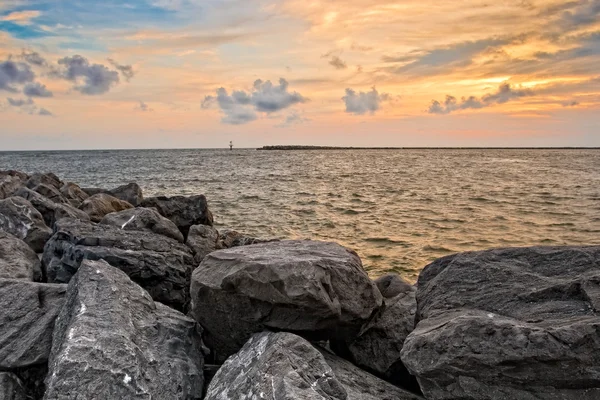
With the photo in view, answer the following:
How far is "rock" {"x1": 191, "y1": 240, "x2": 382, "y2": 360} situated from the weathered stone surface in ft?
5.91

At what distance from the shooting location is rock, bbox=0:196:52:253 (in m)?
11.3

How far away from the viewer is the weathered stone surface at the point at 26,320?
18.6ft

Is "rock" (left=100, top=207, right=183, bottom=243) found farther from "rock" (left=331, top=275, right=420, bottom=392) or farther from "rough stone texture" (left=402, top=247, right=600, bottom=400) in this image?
"rough stone texture" (left=402, top=247, right=600, bottom=400)

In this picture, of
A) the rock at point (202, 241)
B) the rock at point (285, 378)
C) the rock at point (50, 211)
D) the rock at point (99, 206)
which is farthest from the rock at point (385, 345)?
the rock at point (99, 206)

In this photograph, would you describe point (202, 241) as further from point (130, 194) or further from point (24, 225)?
point (130, 194)

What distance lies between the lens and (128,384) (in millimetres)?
4785

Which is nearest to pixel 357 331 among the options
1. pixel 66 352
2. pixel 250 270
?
pixel 250 270

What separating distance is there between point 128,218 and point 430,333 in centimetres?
848

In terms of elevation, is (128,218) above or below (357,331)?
above

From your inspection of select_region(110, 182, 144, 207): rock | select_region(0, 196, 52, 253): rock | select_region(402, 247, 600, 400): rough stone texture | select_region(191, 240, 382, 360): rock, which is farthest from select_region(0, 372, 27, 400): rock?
select_region(110, 182, 144, 207): rock

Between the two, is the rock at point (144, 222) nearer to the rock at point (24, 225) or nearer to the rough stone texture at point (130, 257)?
the rock at point (24, 225)

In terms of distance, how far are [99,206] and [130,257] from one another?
8.84 m

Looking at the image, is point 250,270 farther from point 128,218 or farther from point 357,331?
point 128,218

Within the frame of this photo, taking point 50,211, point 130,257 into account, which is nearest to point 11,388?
point 130,257
